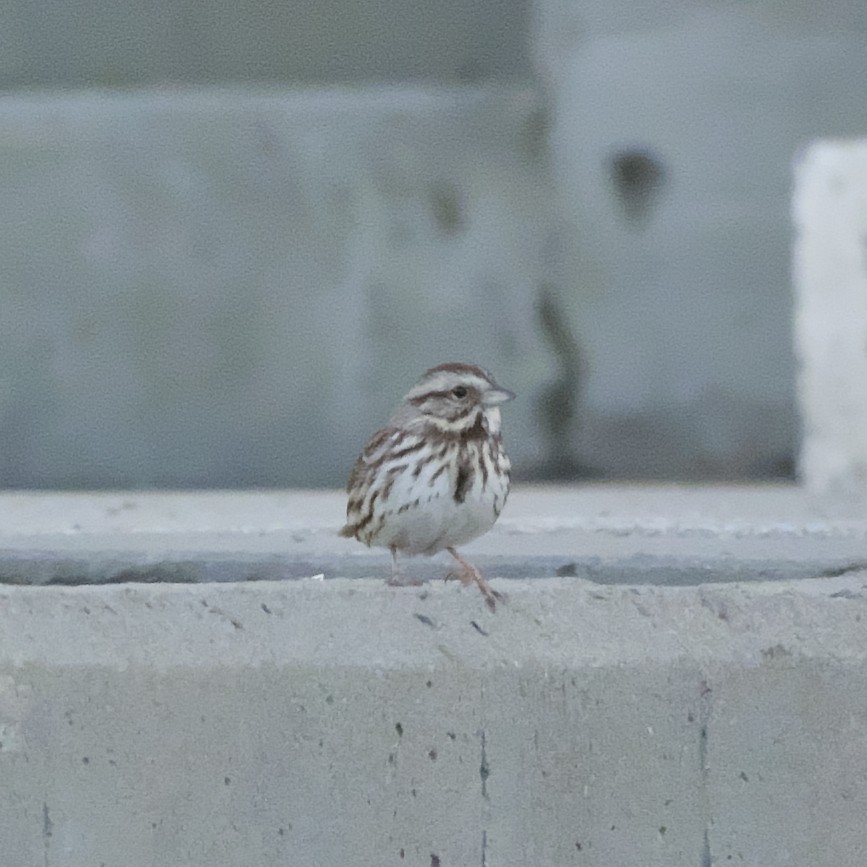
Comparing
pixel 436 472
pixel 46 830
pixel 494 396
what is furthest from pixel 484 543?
pixel 46 830

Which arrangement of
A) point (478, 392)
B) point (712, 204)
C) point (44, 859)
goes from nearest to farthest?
point (44, 859), point (478, 392), point (712, 204)

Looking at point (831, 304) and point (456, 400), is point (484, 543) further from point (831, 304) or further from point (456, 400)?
point (831, 304)

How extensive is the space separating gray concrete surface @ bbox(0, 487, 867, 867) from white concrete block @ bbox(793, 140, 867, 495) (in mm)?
4004

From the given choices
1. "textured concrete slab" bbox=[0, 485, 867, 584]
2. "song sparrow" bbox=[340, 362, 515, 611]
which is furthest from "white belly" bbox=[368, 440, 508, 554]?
"textured concrete slab" bbox=[0, 485, 867, 584]

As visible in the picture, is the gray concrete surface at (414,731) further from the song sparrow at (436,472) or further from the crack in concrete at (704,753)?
the song sparrow at (436,472)

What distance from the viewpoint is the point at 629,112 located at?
282 inches

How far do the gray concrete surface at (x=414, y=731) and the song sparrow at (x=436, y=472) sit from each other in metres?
0.55

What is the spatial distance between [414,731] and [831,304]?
4.48 meters

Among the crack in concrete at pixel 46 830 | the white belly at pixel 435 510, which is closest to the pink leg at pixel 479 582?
the white belly at pixel 435 510

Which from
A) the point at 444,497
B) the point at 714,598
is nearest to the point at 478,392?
the point at 444,497

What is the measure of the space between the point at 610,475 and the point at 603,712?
4272 mm

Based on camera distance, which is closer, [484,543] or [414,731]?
[414,731]

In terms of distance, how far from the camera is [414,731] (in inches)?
115

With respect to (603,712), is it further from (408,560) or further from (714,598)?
(408,560)
